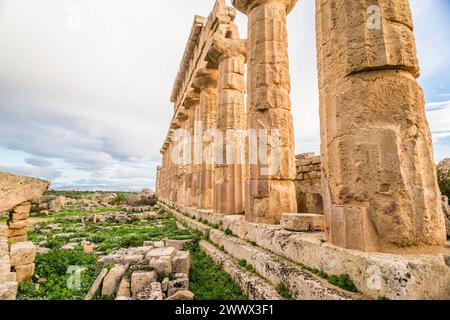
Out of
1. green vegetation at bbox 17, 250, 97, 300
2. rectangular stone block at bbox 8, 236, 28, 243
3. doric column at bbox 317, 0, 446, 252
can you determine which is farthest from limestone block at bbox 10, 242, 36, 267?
doric column at bbox 317, 0, 446, 252

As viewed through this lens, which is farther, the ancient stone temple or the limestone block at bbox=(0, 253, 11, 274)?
the limestone block at bbox=(0, 253, 11, 274)

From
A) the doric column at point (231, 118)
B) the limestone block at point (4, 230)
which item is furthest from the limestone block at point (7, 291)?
the doric column at point (231, 118)

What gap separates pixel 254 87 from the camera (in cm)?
669

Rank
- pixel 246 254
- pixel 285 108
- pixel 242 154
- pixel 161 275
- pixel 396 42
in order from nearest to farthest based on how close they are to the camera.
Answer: pixel 396 42 < pixel 161 275 < pixel 246 254 < pixel 285 108 < pixel 242 154

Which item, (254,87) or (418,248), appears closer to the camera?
(418,248)

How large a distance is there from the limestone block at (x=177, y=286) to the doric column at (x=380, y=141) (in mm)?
2533

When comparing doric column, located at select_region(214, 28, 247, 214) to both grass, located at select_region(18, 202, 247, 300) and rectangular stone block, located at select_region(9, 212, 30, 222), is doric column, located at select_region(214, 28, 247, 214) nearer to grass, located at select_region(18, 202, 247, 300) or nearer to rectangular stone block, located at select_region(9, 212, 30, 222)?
grass, located at select_region(18, 202, 247, 300)

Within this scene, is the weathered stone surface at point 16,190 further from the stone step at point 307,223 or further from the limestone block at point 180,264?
the stone step at point 307,223

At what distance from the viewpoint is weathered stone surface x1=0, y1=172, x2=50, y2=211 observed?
7.01m

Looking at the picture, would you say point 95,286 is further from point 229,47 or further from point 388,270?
point 229,47

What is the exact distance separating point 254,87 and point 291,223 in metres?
3.63

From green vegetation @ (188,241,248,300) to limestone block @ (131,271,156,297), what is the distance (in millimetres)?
749

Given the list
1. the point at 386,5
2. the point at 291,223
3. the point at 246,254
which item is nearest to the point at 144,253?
the point at 246,254
